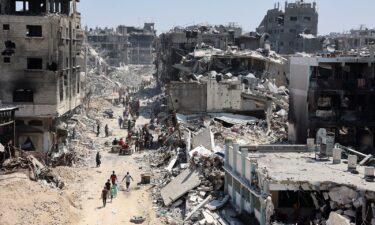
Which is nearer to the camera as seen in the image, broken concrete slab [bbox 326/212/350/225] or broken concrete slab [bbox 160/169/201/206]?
broken concrete slab [bbox 326/212/350/225]

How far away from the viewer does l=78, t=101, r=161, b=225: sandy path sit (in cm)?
2693

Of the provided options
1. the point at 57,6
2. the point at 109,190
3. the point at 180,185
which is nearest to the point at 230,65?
the point at 57,6

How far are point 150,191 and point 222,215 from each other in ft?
28.2

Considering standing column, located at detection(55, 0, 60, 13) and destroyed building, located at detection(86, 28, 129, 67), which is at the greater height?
standing column, located at detection(55, 0, 60, 13)

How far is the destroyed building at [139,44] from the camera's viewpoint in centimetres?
13762

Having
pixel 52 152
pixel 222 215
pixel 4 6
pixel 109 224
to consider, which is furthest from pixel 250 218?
pixel 4 6

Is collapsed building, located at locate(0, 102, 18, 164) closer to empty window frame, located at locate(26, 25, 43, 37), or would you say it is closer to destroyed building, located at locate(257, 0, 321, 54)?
empty window frame, located at locate(26, 25, 43, 37)

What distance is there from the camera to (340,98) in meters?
36.1

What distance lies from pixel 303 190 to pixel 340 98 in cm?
1700

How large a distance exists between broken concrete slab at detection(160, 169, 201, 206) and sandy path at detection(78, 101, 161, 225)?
3.14 feet

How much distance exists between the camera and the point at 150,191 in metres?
31.7

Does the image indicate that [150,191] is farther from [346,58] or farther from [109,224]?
[346,58]

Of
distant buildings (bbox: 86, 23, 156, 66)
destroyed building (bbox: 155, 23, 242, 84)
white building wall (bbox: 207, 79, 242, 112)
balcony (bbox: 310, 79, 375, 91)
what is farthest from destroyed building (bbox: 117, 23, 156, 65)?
balcony (bbox: 310, 79, 375, 91)

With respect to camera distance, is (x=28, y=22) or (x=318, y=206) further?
(x=28, y=22)
